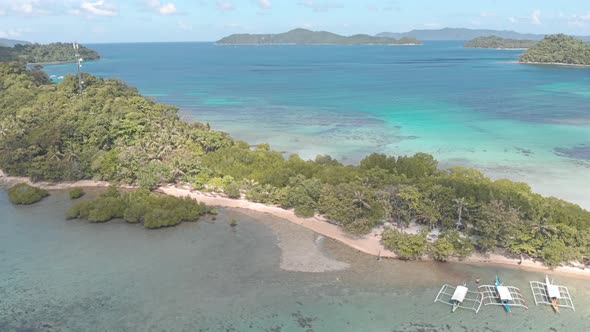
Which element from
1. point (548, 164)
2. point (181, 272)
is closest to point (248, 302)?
point (181, 272)

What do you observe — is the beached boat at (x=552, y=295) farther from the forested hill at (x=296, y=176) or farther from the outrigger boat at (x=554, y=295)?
the forested hill at (x=296, y=176)

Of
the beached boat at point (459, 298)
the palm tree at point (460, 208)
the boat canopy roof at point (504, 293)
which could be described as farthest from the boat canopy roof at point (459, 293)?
the palm tree at point (460, 208)

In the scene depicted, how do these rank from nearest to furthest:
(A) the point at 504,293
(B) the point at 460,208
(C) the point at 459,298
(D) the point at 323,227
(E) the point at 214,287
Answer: (C) the point at 459,298 → (A) the point at 504,293 → (E) the point at 214,287 → (B) the point at 460,208 → (D) the point at 323,227

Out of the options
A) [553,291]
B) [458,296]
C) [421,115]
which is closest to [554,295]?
[553,291]

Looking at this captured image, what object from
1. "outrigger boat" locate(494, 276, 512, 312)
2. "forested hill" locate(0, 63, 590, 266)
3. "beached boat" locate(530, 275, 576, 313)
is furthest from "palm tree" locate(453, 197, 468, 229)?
"beached boat" locate(530, 275, 576, 313)

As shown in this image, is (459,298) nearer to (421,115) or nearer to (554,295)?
(554,295)
